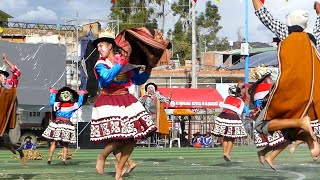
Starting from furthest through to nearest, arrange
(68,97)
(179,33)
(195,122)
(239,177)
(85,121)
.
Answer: (179,33) < (195,122) < (85,121) < (68,97) < (239,177)

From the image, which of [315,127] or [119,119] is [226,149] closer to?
[119,119]

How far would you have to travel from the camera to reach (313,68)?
308 inches

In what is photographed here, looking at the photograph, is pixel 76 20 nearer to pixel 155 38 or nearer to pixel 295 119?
pixel 155 38

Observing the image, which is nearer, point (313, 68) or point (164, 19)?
point (313, 68)

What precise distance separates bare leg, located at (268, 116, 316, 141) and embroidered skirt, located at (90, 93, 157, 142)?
2019 mm

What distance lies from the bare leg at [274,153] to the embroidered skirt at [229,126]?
11.6 feet

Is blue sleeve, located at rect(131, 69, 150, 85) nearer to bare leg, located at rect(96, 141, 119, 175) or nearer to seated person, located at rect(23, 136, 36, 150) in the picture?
bare leg, located at rect(96, 141, 119, 175)

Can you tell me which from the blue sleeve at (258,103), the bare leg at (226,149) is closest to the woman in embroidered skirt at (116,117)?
the blue sleeve at (258,103)

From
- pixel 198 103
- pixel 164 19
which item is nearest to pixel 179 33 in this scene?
pixel 164 19

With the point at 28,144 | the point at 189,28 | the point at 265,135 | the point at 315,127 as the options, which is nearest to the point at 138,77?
the point at 315,127

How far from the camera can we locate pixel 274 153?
A: 11.8 metres

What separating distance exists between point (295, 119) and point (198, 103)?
67.7ft

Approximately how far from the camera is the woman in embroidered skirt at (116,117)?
939 cm

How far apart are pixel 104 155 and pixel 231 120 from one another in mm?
6913
